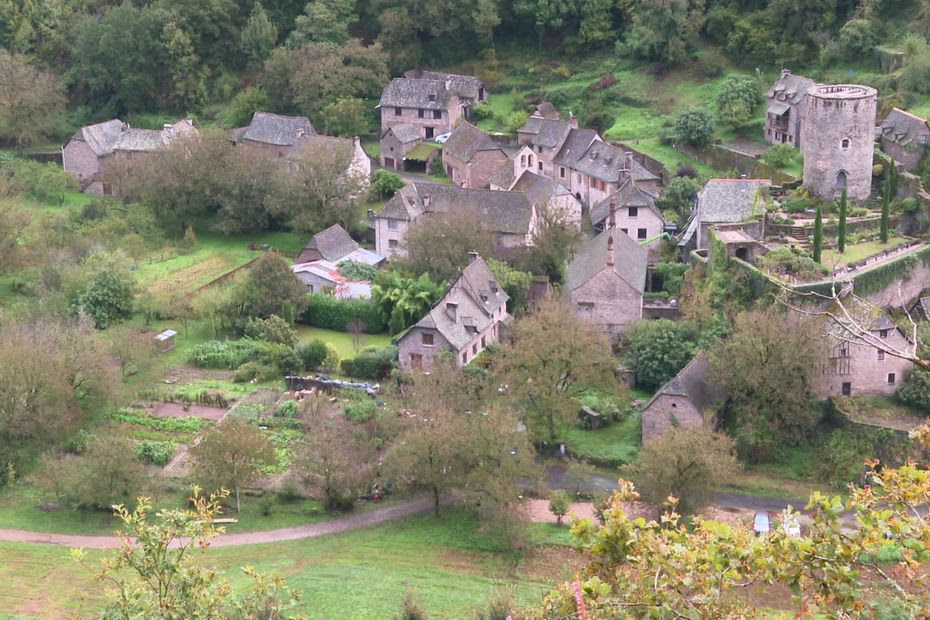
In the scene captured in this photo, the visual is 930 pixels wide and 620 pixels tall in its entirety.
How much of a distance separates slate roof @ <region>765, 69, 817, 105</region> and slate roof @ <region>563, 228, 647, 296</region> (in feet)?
46.5

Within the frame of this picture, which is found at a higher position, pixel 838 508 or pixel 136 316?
pixel 838 508

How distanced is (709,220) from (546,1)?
28.2 m

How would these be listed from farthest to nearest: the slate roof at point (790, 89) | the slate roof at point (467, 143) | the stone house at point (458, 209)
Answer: the slate roof at point (467, 143) → the slate roof at point (790, 89) → the stone house at point (458, 209)

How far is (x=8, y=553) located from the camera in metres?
40.9

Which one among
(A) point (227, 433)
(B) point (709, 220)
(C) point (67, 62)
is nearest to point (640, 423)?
(B) point (709, 220)

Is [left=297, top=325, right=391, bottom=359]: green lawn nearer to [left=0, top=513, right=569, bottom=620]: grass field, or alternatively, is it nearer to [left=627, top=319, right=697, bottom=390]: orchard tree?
[left=627, top=319, right=697, bottom=390]: orchard tree

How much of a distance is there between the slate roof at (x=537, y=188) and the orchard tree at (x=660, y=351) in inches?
481

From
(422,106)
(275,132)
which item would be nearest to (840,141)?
(422,106)

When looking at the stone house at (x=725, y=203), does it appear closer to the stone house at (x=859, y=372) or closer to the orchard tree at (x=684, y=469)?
the stone house at (x=859, y=372)

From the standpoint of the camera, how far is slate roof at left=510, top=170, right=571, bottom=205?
6166 centimetres

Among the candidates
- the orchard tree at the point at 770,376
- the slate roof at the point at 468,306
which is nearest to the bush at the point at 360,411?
the slate roof at the point at 468,306

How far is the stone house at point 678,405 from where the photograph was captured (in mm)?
45438

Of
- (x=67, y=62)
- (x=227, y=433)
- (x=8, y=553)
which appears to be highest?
(x=67, y=62)

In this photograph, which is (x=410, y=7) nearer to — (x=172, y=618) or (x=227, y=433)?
(x=227, y=433)
